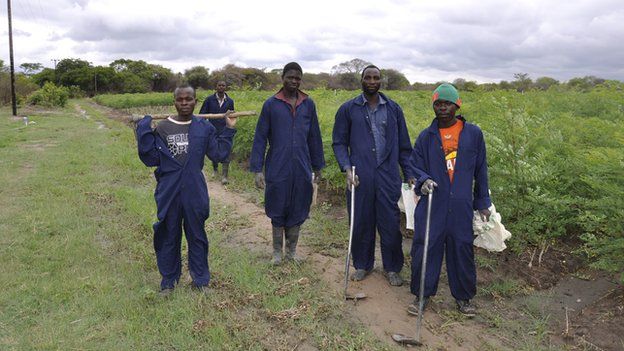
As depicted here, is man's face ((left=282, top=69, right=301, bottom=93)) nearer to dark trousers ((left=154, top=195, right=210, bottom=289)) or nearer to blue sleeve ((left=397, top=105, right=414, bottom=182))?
blue sleeve ((left=397, top=105, right=414, bottom=182))

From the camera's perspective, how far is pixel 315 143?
480cm

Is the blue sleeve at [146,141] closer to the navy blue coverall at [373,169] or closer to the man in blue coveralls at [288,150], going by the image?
the man in blue coveralls at [288,150]

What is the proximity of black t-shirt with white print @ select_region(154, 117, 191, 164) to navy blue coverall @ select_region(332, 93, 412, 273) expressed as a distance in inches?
56.4

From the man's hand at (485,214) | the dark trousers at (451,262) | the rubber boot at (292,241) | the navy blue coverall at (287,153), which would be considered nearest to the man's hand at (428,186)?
the dark trousers at (451,262)

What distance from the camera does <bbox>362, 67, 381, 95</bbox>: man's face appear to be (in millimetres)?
4242

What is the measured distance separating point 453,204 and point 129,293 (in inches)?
118

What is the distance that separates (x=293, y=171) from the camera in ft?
15.3

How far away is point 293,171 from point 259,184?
37 cm

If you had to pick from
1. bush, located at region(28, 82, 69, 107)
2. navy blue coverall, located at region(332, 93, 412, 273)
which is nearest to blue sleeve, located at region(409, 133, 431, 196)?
navy blue coverall, located at region(332, 93, 412, 273)

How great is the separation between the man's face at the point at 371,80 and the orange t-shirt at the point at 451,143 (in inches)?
31.5

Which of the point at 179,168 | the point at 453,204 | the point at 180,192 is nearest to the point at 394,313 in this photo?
the point at 453,204

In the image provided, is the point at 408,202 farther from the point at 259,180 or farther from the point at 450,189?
the point at 259,180

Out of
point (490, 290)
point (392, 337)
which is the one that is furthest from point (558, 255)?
point (392, 337)

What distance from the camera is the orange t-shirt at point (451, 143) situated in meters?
3.80
